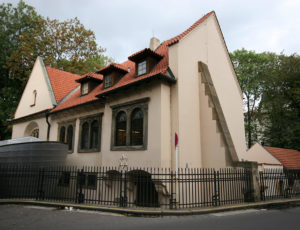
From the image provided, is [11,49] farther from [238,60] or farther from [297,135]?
[297,135]

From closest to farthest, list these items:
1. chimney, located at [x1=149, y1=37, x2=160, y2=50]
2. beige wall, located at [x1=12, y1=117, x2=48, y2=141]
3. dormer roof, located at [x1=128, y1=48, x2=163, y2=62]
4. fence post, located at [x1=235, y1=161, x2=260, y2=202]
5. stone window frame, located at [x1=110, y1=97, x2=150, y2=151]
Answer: fence post, located at [x1=235, y1=161, x2=260, y2=202] → stone window frame, located at [x1=110, y1=97, x2=150, y2=151] → dormer roof, located at [x1=128, y1=48, x2=163, y2=62] → chimney, located at [x1=149, y1=37, x2=160, y2=50] → beige wall, located at [x1=12, y1=117, x2=48, y2=141]

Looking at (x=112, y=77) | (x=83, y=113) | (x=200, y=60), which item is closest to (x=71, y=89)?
(x=83, y=113)

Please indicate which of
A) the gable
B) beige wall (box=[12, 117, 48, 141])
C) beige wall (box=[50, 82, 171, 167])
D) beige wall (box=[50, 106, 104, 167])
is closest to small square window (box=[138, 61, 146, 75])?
beige wall (box=[50, 82, 171, 167])

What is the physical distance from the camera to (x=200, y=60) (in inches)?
531

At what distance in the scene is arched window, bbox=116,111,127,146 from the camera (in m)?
12.9

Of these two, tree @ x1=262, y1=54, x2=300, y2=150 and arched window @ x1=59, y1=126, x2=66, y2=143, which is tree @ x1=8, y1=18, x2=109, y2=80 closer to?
arched window @ x1=59, y1=126, x2=66, y2=143

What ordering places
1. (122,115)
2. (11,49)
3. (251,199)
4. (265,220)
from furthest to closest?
(11,49)
(122,115)
(251,199)
(265,220)

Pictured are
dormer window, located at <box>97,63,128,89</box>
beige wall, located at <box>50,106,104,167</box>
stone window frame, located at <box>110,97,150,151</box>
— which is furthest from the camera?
dormer window, located at <box>97,63,128,89</box>

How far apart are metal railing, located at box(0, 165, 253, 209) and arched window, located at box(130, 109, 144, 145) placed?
1498mm

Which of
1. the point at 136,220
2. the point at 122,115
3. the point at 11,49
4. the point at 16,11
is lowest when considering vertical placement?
the point at 136,220

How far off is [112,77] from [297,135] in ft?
67.0

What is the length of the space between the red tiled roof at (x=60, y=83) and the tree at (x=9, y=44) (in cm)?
770

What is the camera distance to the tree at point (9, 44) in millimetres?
26656

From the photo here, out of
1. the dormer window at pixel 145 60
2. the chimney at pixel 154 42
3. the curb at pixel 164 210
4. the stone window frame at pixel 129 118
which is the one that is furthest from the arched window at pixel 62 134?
the chimney at pixel 154 42
